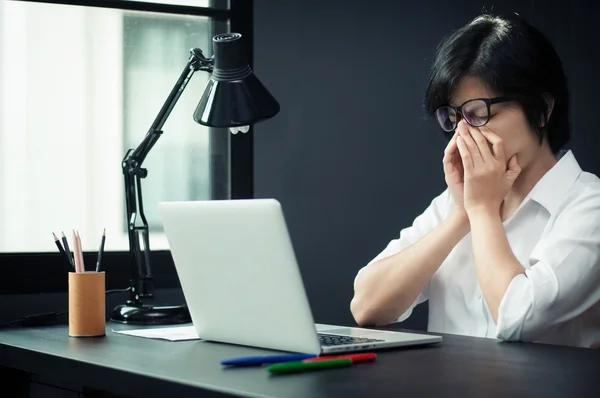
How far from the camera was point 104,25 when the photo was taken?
241cm

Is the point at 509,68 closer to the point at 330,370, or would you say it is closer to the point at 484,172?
the point at 484,172

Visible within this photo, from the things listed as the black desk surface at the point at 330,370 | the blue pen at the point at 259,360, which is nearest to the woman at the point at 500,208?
the black desk surface at the point at 330,370

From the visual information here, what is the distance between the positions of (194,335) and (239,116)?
48 centimetres

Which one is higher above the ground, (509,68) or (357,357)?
(509,68)

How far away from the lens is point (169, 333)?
5.40 ft

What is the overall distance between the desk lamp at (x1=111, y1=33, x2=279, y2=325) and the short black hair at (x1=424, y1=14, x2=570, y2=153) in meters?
0.36

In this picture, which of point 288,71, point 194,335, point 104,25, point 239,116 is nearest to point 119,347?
point 194,335

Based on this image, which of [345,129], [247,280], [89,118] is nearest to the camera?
[247,280]

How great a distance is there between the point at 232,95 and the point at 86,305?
20.4 inches

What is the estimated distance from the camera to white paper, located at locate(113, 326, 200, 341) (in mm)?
1567

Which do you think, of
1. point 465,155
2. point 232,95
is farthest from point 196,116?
point 465,155

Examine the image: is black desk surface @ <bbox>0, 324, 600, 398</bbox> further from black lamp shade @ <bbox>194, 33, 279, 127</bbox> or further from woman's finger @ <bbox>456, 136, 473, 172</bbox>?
black lamp shade @ <bbox>194, 33, 279, 127</bbox>

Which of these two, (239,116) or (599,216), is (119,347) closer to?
(239,116)

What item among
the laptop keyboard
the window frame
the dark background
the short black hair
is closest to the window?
the window frame
